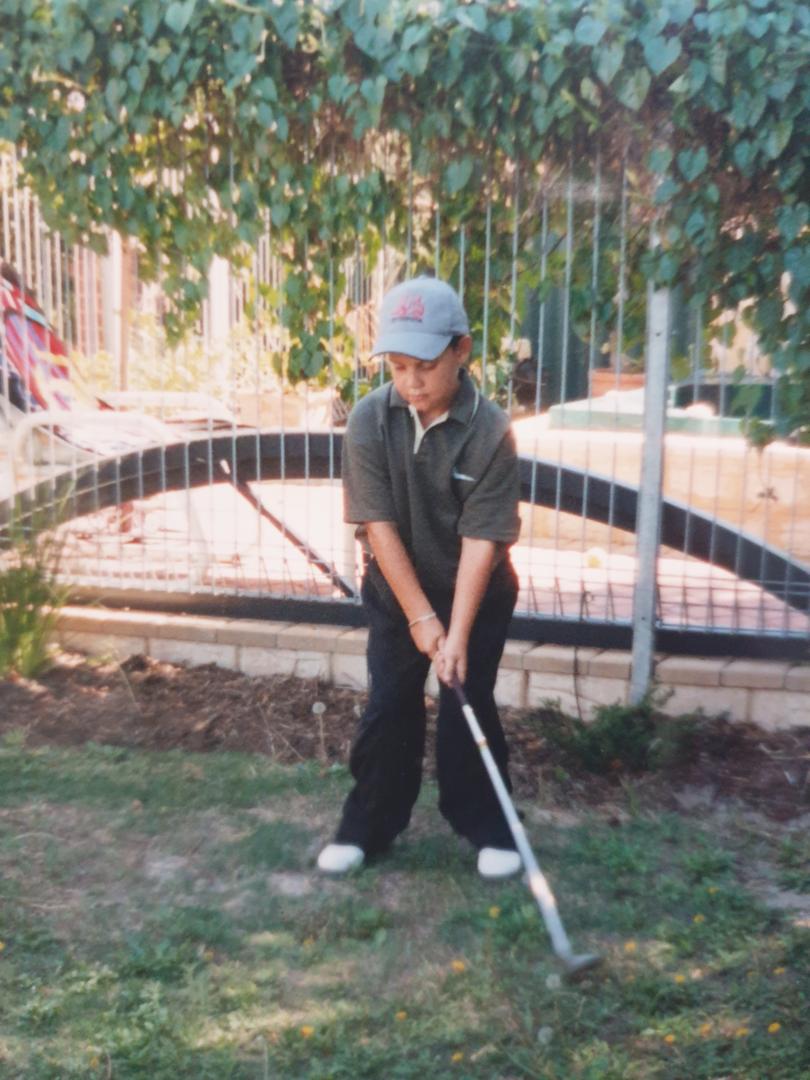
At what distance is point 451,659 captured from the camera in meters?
3.79

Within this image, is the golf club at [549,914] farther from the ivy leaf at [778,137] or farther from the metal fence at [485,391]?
the ivy leaf at [778,137]

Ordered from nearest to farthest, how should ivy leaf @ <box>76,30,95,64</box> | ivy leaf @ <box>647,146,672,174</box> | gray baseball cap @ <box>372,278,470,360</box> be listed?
gray baseball cap @ <box>372,278,470,360</box>, ivy leaf @ <box>647,146,672,174</box>, ivy leaf @ <box>76,30,95,64</box>

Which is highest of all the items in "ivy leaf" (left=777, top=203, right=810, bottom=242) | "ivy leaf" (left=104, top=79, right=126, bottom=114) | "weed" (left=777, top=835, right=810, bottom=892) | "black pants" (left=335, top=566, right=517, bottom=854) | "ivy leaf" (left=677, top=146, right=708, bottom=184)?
"ivy leaf" (left=104, top=79, right=126, bottom=114)

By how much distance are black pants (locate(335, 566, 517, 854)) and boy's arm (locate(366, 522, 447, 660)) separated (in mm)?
169

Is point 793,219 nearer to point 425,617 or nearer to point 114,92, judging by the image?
point 425,617

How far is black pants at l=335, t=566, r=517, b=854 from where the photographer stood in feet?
13.3

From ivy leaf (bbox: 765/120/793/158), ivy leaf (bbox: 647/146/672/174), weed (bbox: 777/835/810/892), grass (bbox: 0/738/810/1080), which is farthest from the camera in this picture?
ivy leaf (bbox: 647/146/672/174)

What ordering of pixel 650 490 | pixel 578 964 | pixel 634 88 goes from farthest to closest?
pixel 650 490, pixel 634 88, pixel 578 964

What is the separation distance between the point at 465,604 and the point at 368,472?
47 centimetres

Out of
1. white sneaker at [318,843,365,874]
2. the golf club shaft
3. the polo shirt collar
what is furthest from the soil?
the polo shirt collar

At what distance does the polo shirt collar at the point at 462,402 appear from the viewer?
384 centimetres

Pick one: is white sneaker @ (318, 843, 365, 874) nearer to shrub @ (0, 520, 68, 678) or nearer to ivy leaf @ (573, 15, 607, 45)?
shrub @ (0, 520, 68, 678)

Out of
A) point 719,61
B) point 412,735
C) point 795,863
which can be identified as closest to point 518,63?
point 719,61

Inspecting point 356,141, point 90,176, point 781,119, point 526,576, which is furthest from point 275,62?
point 526,576
